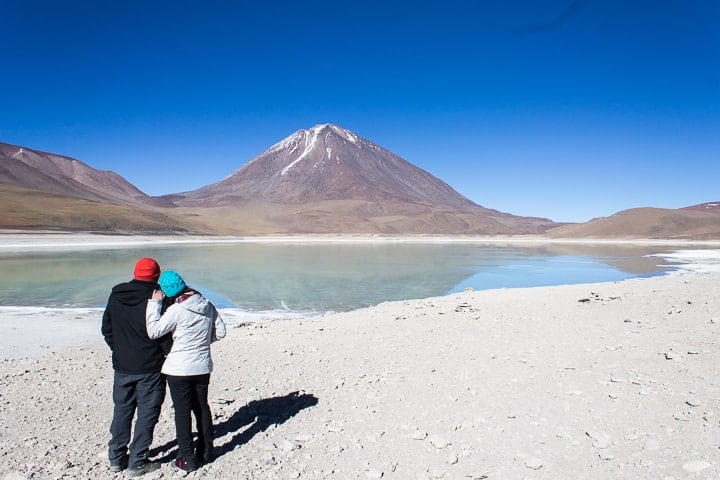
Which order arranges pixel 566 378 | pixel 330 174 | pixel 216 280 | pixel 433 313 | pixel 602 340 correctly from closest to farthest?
→ 1. pixel 566 378
2. pixel 602 340
3. pixel 433 313
4. pixel 216 280
5. pixel 330 174

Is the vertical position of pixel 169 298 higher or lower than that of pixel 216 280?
higher

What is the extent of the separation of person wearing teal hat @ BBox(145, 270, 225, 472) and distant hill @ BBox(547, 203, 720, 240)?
9046cm

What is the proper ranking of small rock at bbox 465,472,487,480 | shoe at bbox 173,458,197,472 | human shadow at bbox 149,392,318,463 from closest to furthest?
small rock at bbox 465,472,487,480, shoe at bbox 173,458,197,472, human shadow at bbox 149,392,318,463

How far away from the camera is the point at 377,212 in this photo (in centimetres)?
14875

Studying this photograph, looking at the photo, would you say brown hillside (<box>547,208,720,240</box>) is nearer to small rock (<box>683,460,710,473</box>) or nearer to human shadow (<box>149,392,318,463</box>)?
small rock (<box>683,460,710,473</box>)

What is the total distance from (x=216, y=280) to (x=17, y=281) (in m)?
7.21

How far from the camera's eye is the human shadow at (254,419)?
419 centimetres

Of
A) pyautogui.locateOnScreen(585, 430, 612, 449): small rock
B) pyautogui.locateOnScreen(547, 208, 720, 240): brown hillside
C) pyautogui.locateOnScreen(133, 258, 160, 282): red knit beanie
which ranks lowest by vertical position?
pyautogui.locateOnScreen(585, 430, 612, 449): small rock

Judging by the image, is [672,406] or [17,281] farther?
[17,281]

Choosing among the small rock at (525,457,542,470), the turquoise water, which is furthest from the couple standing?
the turquoise water

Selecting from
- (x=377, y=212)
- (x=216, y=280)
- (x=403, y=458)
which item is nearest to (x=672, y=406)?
(x=403, y=458)

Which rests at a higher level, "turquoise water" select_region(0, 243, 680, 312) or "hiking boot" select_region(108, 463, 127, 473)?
"hiking boot" select_region(108, 463, 127, 473)

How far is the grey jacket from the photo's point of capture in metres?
3.60

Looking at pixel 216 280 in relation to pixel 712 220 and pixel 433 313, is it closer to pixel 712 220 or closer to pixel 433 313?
pixel 433 313
